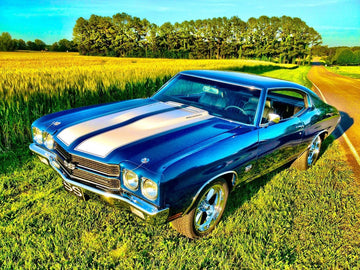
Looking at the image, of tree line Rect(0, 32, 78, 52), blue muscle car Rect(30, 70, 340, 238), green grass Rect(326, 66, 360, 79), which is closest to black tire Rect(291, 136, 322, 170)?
blue muscle car Rect(30, 70, 340, 238)

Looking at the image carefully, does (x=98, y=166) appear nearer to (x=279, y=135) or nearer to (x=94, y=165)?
(x=94, y=165)

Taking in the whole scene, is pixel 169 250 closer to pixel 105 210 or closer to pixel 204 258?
pixel 204 258

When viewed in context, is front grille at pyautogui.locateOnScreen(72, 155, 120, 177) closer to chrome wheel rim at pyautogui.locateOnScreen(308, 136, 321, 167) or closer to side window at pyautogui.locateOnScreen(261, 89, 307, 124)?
side window at pyautogui.locateOnScreen(261, 89, 307, 124)

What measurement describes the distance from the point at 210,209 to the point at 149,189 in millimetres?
921

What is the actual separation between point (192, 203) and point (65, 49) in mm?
99809

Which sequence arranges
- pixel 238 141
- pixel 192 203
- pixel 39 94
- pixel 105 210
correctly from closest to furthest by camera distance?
pixel 192 203 → pixel 238 141 → pixel 105 210 → pixel 39 94

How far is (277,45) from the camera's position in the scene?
90938 mm

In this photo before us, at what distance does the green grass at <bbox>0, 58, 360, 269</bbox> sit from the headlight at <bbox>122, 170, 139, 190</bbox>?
0.41m

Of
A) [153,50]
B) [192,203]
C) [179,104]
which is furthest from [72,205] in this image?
[153,50]

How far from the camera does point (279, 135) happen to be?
3.54 meters

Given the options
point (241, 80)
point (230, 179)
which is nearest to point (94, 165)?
point (230, 179)

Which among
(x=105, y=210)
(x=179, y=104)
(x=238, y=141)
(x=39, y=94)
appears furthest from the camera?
(x=39, y=94)

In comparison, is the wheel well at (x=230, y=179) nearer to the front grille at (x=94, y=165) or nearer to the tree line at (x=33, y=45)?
the front grille at (x=94, y=165)

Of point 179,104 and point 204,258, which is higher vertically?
point 179,104
